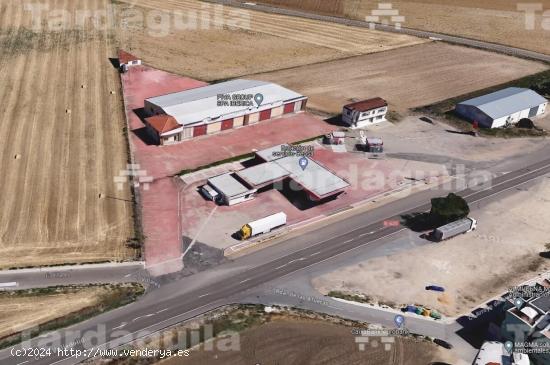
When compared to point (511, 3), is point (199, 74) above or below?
below

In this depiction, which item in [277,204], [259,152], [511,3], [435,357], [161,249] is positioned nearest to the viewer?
[435,357]

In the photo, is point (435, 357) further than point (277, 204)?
No

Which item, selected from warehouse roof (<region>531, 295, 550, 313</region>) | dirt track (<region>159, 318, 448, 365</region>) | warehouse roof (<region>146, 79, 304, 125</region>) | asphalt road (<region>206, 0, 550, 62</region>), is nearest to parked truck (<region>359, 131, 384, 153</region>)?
warehouse roof (<region>146, 79, 304, 125</region>)

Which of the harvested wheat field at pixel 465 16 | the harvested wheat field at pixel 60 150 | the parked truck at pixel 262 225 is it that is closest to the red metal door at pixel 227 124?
the harvested wheat field at pixel 60 150

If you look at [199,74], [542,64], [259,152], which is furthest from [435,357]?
[542,64]

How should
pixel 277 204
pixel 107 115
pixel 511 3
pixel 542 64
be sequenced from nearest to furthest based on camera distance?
pixel 277 204 → pixel 107 115 → pixel 542 64 → pixel 511 3

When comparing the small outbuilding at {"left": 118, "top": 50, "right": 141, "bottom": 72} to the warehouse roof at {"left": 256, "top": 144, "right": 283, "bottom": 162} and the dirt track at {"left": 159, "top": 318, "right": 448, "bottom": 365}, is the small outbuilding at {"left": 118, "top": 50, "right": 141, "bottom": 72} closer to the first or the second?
the warehouse roof at {"left": 256, "top": 144, "right": 283, "bottom": 162}

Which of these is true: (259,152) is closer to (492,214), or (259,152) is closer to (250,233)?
(250,233)
